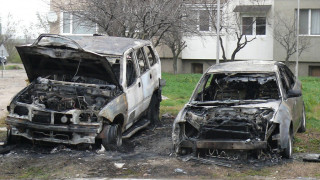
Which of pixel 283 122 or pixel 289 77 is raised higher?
pixel 289 77

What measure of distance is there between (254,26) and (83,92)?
64.5ft

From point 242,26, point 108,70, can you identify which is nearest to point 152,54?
point 108,70

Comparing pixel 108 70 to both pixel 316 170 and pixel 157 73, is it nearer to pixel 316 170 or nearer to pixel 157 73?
pixel 157 73

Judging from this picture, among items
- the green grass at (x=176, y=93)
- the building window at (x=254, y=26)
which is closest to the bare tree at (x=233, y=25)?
the building window at (x=254, y=26)

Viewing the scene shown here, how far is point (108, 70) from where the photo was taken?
30.9 feet

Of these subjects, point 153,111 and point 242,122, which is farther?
point 153,111

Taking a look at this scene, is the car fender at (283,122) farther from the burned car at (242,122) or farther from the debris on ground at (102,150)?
the debris on ground at (102,150)

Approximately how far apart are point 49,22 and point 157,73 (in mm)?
11398

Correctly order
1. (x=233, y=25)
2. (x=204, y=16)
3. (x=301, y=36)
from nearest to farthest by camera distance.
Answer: (x=204, y=16) < (x=233, y=25) < (x=301, y=36)

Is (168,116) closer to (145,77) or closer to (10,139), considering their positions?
(145,77)

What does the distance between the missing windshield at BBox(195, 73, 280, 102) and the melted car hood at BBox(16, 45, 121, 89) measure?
179 cm

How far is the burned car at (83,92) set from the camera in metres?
8.82

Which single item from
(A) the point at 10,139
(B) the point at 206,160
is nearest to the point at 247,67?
(B) the point at 206,160

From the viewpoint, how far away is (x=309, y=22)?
27609 millimetres
